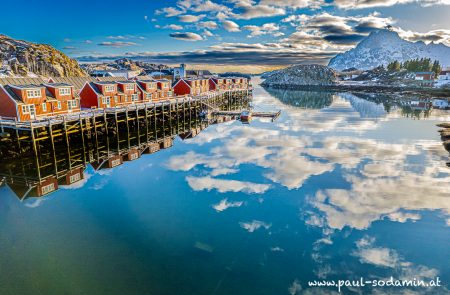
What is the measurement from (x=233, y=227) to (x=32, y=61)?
389 feet

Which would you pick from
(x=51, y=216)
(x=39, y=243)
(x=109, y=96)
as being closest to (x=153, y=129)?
(x=109, y=96)

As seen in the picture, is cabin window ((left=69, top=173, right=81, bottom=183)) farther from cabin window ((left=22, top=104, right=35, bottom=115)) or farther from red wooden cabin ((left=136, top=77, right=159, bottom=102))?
red wooden cabin ((left=136, top=77, right=159, bottom=102))

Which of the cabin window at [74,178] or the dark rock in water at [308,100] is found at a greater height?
the dark rock in water at [308,100]

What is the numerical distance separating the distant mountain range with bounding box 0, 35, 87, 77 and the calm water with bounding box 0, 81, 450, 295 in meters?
95.7

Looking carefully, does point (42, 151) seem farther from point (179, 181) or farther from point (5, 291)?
point (5, 291)

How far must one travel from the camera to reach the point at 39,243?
15422mm

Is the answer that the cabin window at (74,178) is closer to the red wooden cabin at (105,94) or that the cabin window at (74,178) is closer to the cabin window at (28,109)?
the cabin window at (28,109)

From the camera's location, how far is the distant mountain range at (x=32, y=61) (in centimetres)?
9900

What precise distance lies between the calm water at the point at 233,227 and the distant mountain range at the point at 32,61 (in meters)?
95.7

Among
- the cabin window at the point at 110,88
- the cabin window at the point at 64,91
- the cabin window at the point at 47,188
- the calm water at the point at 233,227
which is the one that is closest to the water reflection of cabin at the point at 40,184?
the cabin window at the point at 47,188

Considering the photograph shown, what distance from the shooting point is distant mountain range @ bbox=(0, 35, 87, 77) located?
99.0m

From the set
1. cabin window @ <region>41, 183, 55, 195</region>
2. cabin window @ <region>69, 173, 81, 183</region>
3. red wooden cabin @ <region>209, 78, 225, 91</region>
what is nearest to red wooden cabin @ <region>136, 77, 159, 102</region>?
cabin window @ <region>69, 173, 81, 183</region>

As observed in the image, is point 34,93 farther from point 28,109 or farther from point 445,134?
point 445,134

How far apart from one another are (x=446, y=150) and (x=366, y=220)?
74.3 feet
